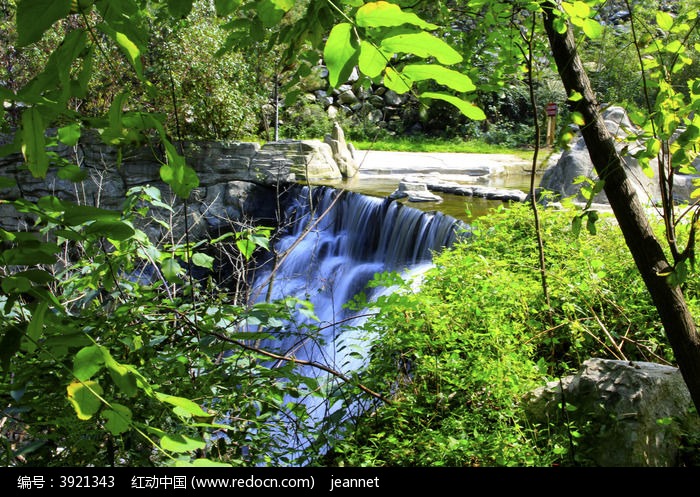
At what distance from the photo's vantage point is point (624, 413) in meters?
2.38

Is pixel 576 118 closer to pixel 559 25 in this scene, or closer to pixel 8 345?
pixel 559 25

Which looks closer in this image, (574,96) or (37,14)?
(37,14)

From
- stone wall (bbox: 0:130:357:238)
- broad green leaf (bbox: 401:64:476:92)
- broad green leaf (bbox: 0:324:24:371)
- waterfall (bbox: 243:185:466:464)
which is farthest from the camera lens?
stone wall (bbox: 0:130:357:238)

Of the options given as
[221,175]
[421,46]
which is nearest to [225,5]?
[421,46]

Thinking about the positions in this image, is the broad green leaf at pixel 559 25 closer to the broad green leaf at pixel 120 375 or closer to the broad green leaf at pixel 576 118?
the broad green leaf at pixel 576 118

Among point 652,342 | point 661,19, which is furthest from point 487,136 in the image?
point 661,19

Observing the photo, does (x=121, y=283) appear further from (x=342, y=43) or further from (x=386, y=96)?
(x=386, y=96)

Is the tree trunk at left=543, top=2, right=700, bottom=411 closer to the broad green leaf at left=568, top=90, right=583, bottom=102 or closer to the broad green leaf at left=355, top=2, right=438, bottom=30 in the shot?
the broad green leaf at left=568, top=90, right=583, bottom=102

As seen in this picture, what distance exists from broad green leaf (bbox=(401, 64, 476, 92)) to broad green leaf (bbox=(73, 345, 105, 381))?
650 mm

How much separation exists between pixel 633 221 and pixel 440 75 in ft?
4.52

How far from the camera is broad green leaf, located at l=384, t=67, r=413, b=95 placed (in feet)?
2.45

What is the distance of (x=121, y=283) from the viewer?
2359mm

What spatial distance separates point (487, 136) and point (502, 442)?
1822 centimetres

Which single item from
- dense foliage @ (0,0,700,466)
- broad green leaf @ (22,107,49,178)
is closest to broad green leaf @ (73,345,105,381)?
dense foliage @ (0,0,700,466)
